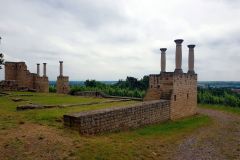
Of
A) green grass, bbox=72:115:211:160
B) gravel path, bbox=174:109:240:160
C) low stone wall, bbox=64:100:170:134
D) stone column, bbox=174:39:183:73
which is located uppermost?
stone column, bbox=174:39:183:73

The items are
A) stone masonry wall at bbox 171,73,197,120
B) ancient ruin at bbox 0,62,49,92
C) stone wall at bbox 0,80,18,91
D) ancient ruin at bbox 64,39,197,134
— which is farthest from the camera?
ancient ruin at bbox 0,62,49,92

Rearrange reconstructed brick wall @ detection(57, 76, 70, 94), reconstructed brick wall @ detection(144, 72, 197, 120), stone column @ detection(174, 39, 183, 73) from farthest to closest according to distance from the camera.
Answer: reconstructed brick wall @ detection(57, 76, 70, 94)
stone column @ detection(174, 39, 183, 73)
reconstructed brick wall @ detection(144, 72, 197, 120)

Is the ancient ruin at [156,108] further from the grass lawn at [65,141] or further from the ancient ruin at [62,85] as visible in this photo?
the ancient ruin at [62,85]

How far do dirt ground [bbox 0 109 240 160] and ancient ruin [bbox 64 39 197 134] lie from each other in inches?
42.5

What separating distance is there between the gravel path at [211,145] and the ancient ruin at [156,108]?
7.78 ft

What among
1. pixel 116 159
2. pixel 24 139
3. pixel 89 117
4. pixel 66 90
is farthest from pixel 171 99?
pixel 66 90

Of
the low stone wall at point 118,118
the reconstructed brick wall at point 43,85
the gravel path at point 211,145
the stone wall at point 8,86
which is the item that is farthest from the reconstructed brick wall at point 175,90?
the stone wall at point 8,86

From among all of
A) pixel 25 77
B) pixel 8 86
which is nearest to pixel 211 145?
pixel 8 86

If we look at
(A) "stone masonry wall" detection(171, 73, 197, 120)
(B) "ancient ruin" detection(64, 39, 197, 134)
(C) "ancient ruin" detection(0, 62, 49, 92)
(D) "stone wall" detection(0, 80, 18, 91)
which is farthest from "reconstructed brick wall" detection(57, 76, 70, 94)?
(A) "stone masonry wall" detection(171, 73, 197, 120)

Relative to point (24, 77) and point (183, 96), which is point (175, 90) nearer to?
point (183, 96)

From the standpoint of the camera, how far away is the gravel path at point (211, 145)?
8008 millimetres

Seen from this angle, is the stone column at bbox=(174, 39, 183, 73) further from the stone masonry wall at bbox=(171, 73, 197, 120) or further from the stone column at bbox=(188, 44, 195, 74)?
the stone column at bbox=(188, 44, 195, 74)

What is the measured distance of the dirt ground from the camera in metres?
6.39

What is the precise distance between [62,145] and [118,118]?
12.0ft
